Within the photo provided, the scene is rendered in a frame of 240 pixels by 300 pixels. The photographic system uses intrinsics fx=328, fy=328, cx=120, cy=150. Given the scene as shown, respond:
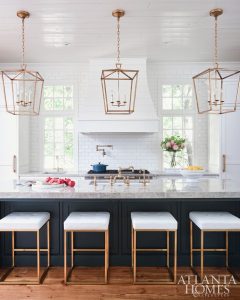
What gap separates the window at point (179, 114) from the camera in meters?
6.14

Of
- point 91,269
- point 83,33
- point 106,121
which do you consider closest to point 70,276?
point 91,269

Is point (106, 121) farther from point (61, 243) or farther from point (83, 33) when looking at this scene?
point (61, 243)

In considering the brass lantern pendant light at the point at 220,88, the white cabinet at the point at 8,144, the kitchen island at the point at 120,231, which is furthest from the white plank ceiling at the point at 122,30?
the kitchen island at the point at 120,231

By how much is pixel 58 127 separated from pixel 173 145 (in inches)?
85.8

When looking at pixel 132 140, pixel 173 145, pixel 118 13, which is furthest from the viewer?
pixel 132 140

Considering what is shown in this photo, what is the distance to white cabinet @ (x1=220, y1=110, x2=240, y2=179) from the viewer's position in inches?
213

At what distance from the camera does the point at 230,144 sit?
5.40 meters

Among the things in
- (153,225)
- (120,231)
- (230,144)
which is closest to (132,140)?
(230,144)

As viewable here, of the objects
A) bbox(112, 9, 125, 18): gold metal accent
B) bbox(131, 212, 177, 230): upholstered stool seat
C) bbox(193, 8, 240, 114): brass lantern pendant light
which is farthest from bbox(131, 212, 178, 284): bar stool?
bbox(112, 9, 125, 18): gold metal accent

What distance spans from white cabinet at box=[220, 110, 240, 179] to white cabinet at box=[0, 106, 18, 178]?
3.42 m

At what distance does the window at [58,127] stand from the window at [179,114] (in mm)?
1772

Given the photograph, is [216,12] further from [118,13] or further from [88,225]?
[88,225]

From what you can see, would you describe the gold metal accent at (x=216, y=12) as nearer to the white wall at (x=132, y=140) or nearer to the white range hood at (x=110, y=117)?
the white range hood at (x=110, y=117)

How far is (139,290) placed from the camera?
9.97 ft
